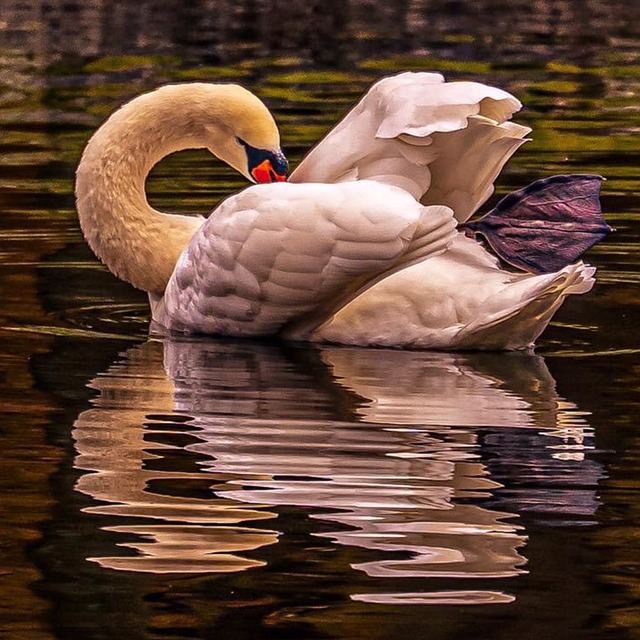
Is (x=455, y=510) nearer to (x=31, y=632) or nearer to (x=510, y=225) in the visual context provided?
(x=31, y=632)

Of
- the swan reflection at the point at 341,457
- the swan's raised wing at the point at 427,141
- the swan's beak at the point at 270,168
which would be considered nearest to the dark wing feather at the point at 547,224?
the swan's raised wing at the point at 427,141

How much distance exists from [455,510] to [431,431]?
933 millimetres

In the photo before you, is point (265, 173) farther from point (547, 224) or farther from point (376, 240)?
point (376, 240)

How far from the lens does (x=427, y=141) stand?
7.23m

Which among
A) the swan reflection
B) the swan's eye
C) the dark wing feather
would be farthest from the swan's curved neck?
the dark wing feather

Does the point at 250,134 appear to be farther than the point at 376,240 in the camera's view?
Yes

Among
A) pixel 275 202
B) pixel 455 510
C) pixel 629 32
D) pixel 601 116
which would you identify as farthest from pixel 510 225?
pixel 629 32

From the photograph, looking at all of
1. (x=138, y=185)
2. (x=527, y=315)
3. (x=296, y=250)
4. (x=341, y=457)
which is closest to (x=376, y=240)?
(x=296, y=250)

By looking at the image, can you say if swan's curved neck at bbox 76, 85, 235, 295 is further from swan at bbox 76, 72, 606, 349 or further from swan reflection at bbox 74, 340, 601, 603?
swan reflection at bbox 74, 340, 601, 603

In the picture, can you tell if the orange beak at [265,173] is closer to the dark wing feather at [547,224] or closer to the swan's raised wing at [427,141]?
the swan's raised wing at [427,141]

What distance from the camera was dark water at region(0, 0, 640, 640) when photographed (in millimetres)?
4570

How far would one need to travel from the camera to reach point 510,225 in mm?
7496

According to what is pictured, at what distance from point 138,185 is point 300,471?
2924mm

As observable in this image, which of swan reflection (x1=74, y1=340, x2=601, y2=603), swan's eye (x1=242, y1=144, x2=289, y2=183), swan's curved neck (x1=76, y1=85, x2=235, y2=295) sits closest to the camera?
swan reflection (x1=74, y1=340, x2=601, y2=603)
